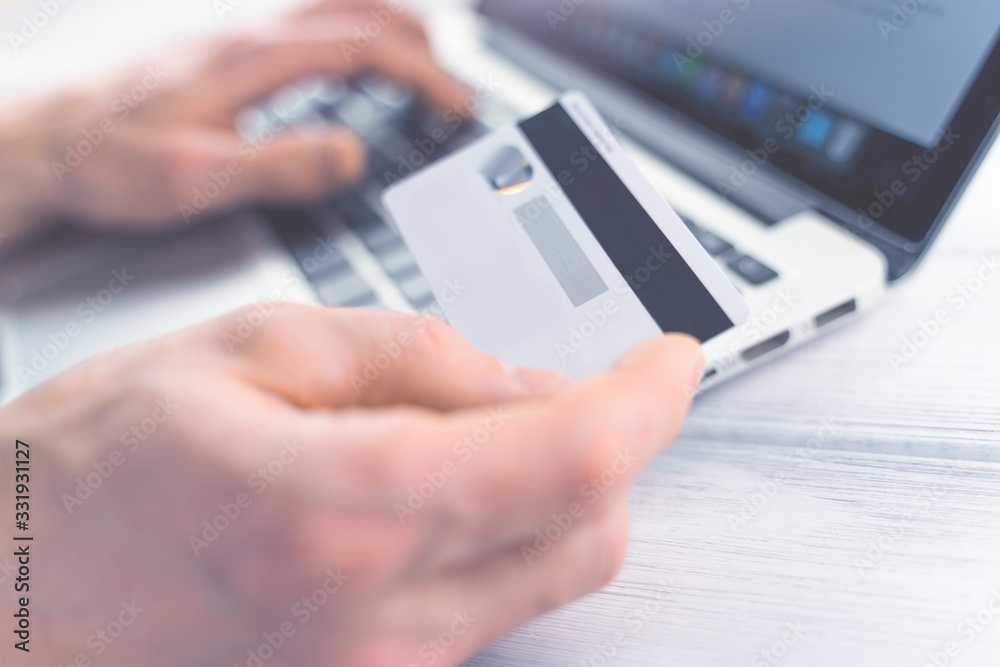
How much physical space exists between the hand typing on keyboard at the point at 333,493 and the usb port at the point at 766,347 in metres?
0.11

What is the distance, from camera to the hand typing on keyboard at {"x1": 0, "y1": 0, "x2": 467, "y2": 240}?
504 mm

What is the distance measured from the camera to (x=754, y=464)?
306mm

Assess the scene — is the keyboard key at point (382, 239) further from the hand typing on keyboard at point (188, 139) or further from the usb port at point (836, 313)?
the usb port at point (836, 313)

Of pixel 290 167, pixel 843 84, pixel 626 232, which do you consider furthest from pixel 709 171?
pixel 290 167

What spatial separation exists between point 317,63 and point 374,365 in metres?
0.45

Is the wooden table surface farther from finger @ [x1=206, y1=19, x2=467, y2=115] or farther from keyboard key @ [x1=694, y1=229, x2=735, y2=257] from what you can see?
finger @ [x1=206, y1=19, x2=467, y2=115]

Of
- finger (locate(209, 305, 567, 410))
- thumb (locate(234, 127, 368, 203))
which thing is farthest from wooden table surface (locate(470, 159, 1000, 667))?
thumb (locate(234, 127, 368, 203))

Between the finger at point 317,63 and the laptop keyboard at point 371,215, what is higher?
the finger at point 317,63

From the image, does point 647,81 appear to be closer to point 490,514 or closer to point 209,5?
point 490,514

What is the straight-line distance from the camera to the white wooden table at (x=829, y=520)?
0.24 metres

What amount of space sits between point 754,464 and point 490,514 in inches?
6.3

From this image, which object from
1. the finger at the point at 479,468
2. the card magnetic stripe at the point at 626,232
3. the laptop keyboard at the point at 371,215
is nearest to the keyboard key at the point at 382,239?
the laptop keyboard at the point at 371,215

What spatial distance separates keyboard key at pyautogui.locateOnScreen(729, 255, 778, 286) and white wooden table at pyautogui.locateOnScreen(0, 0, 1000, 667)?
0.15 ft

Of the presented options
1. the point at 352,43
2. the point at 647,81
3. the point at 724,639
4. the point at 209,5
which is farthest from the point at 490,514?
the point at 209,5
